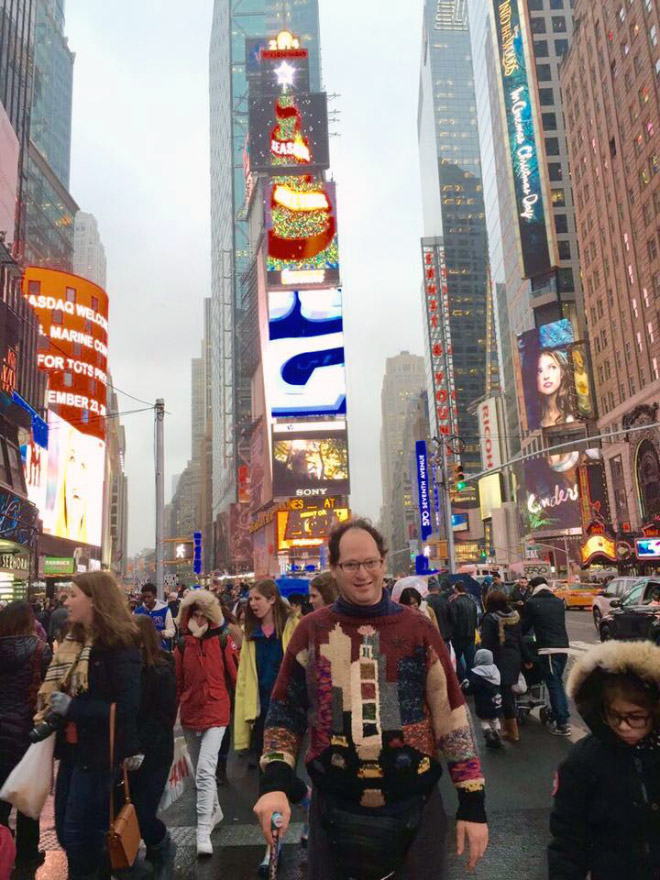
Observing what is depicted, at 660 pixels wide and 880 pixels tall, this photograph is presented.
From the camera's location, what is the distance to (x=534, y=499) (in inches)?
3056

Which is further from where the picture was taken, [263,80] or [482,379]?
[482,379]

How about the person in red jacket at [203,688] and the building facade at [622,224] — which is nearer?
the person in red jacket at [203,688]

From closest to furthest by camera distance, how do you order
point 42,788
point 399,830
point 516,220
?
point 399,830 < point 42,788 < point 516,220

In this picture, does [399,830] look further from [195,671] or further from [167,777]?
[195,671]

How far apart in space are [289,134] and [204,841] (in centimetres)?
10940

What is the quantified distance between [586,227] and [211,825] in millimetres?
73626

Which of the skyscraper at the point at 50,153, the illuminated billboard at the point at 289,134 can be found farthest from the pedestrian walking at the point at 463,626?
the illuminated billboard at the point at 289,134

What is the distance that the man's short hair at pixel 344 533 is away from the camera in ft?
10.2

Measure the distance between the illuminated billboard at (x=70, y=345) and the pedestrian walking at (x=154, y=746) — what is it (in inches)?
2595

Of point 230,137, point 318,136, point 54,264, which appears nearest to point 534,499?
point 318,136

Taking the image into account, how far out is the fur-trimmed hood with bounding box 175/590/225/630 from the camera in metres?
6.42

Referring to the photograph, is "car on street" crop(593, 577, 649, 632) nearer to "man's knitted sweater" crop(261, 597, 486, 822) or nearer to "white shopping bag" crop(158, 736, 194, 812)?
"white shopping bag" crop(158, 736, 194, 812)

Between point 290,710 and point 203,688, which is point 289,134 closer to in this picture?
point 203,688

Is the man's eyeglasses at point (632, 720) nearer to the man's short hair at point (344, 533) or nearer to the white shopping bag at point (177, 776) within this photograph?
the man's short hair at point (344, 533)
